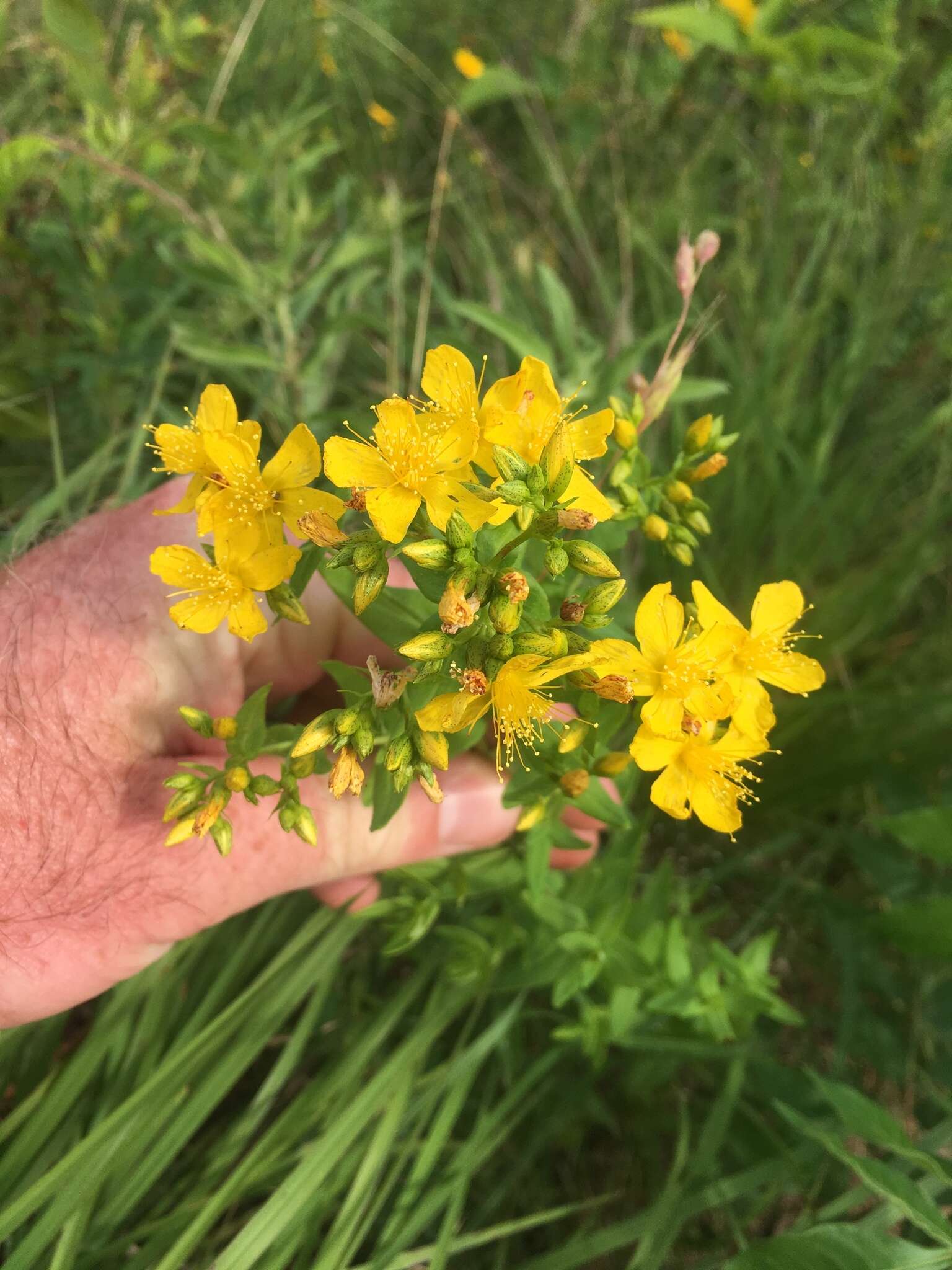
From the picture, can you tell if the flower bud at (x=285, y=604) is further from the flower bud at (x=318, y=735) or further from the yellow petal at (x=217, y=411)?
the yellow petal at (x=217, y=411)

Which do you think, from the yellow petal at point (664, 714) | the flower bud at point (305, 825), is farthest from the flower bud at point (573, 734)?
the flower bud at point (305, 825)

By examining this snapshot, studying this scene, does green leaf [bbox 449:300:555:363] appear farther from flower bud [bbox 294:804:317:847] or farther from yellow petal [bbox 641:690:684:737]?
flower bud [bbox 294:804:317:847]

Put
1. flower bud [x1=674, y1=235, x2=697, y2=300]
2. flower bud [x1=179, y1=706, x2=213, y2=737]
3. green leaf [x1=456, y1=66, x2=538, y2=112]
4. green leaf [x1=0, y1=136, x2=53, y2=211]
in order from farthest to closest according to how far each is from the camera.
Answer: green leaf [x1=456, y1=66, x2=538, y2=112] < green leaf [x1=0, y1=136, x2=53, y2=211] < flower bud [x1=674, y1=235, x2=697, y2=300] < flower bud [x1=179, y1=706, x2=213, y2=737]

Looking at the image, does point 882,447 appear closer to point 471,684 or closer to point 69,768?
point 471,684

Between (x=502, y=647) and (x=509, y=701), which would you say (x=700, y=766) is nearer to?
(x=509, y=701)

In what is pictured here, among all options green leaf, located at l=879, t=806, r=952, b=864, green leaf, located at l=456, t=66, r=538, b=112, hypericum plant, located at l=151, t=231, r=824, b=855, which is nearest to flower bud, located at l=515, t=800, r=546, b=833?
hypericum plant, located at l=151, t=231, r=824, b=855

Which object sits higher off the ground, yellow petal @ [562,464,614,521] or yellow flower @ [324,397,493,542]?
yellow flower @ [324,397,493,542]

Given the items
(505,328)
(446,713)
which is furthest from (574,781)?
(505,328)
